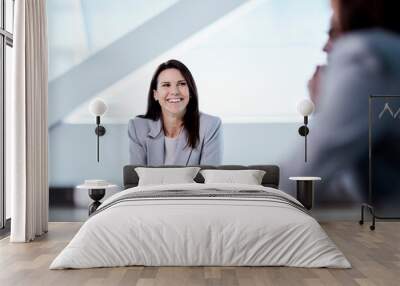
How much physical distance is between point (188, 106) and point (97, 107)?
111 cm

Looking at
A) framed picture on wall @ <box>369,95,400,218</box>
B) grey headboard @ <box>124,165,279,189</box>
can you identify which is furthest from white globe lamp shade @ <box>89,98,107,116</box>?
framed picture on wall @ <box>369,95,400,218</box>

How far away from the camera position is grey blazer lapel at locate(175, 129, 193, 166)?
761 centimetres

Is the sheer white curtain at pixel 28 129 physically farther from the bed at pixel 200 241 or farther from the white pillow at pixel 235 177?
the white pillow at pixel 235 177

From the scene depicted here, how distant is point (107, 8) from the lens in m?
7.75

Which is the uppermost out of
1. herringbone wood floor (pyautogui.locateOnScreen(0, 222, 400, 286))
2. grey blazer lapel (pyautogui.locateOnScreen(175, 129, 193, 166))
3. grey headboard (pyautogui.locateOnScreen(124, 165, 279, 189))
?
grey blazer lapel (pyautogui.locateOnScreen(175, 129, 193, 166))

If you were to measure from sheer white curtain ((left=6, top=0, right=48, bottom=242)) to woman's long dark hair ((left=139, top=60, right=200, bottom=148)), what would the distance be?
54.7 inches

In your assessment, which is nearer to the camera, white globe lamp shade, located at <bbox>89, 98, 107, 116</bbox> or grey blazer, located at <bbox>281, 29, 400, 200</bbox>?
white globe lamp shade, located at <bbox>89, 98, 107, 116</bbox>

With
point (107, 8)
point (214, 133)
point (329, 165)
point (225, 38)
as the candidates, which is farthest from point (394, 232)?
point (107, 8)

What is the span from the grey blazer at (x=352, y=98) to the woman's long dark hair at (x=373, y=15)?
88 mm

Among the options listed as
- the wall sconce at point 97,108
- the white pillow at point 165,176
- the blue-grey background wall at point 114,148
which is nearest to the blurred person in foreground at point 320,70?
the blue-grey background wall at point 114,148

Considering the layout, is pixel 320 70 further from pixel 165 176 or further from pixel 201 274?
pixel 201 274

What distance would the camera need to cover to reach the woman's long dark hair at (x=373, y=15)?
764cm

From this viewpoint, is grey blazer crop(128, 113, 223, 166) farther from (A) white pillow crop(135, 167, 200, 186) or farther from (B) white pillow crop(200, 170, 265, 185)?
(B) white pillow crop(200, 170, 265, 185)

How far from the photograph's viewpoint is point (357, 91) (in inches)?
302
